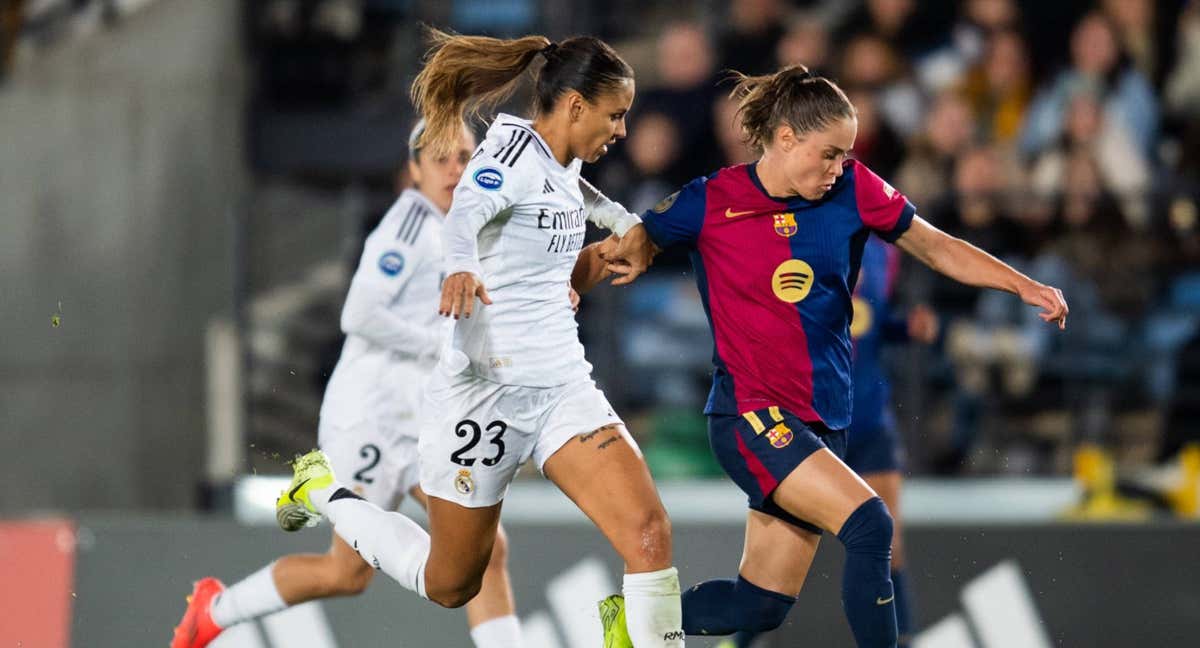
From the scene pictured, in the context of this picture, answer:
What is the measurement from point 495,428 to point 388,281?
1009 mm

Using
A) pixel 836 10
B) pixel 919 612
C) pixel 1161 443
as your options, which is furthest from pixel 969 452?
pixel 836 10

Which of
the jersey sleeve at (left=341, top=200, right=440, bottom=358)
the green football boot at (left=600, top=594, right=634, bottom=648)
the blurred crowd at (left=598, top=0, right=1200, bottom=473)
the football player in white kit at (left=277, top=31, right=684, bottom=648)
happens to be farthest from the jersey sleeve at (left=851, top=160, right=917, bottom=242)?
the blurred crowd at (left=598, top=0, right=1200, bottom=473)

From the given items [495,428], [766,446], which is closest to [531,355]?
[495,428]

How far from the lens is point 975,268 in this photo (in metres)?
4.84

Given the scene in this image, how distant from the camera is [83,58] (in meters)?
9.69

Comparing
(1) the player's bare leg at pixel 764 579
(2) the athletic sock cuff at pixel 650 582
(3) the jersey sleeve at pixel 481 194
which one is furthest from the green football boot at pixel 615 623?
(3) the jersey sleeve at pixel 481 194

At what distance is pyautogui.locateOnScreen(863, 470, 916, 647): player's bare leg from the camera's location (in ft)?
20.4

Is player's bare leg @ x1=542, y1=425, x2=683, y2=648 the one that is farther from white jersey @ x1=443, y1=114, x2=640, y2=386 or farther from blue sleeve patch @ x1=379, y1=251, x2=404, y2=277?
blue sleeve patch @ x1=379, y1=251, x2=404, y2=277

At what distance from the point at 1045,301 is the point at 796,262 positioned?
0.72 metres

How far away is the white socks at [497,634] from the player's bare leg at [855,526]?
1299 mm

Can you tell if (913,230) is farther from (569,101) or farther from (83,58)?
(83,58)

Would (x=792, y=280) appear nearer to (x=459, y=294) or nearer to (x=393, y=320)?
(x=459, y=294)

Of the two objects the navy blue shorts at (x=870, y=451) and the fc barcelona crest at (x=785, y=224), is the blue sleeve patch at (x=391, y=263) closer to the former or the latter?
the fc barcelona crest at (x=785, y=224)

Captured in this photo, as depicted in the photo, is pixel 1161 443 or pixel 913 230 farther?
pixel 1161 443
